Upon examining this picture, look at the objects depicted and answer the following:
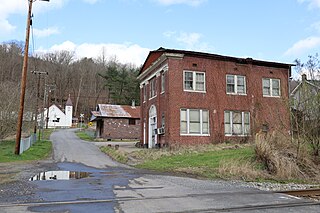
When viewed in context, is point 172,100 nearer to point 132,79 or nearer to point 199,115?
point 199,115

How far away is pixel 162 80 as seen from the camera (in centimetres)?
2636

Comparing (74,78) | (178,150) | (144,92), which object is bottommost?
Result: (178,150)

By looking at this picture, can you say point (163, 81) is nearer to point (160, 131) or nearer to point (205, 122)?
point (160, 131)

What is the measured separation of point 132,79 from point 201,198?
60.7m

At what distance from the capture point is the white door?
27.7 meters

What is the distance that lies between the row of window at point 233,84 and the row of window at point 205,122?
70.5 inches

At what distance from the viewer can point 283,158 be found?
14977 mm

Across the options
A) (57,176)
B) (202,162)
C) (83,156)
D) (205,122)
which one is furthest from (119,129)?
(57,176)

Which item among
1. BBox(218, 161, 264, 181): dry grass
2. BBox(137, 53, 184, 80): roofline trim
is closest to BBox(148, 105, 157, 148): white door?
BBox(137, 53, 184, 80): roofline trim

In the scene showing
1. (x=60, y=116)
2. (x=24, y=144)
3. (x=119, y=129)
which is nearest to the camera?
(x=24, y=144)

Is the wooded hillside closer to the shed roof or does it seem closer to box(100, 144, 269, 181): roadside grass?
the shed roof

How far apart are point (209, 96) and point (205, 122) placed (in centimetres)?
213

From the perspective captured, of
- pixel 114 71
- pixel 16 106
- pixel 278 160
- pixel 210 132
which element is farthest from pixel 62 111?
pixel 278 160

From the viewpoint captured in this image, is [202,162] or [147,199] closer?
[147,199]
